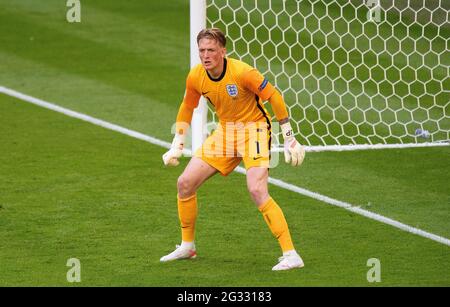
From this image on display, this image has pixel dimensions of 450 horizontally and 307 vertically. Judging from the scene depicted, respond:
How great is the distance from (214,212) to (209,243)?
891mm

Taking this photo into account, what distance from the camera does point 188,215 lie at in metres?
9.00

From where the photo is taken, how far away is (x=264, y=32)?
1494 cm

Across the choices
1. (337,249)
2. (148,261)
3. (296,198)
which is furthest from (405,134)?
(148,261)

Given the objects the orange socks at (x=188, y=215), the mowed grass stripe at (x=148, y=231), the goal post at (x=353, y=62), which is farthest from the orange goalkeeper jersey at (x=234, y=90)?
the goal post at (x=353, y=62)

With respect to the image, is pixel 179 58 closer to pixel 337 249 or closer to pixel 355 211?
pixel 355 211

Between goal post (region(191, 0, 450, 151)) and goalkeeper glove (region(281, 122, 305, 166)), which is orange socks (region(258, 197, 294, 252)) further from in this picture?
goal post (region(191, 0, 450, 151))

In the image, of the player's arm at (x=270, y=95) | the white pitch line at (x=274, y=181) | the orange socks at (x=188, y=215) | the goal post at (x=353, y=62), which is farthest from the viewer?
the goal post at (x=353, y=62)

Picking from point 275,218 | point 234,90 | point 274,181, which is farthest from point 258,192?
point 274,181

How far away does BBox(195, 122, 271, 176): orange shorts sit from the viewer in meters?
8.82

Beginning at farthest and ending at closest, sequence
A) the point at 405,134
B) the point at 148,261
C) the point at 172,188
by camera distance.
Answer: the point at 405,134
the point at 172,188
the point at 148,261


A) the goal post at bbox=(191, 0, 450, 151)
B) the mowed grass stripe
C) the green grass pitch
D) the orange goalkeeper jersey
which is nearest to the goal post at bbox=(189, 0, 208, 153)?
the mowed grass stripe

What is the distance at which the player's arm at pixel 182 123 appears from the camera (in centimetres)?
888

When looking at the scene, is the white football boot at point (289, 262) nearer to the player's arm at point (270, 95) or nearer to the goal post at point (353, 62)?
the player's arm at point (270, 95)

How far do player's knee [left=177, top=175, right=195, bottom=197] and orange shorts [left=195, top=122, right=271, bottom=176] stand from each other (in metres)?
0.20
